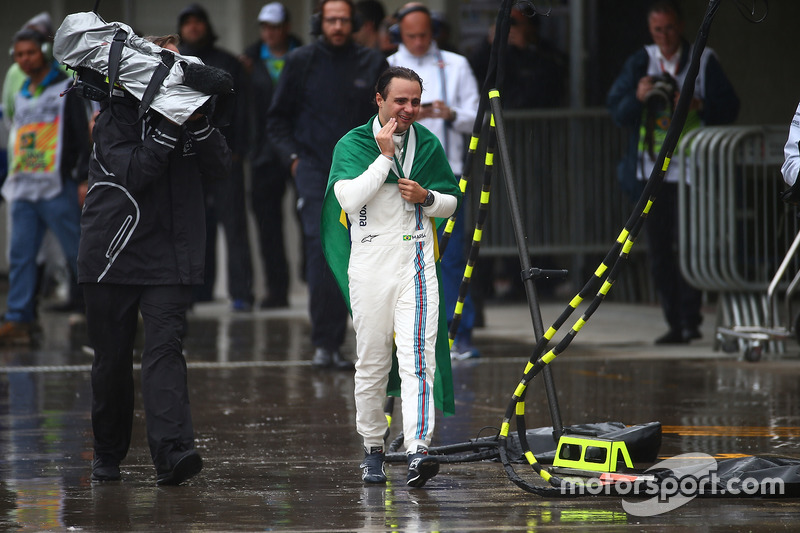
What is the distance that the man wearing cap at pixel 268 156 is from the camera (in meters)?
13.2

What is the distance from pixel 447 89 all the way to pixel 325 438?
3648 millimetres

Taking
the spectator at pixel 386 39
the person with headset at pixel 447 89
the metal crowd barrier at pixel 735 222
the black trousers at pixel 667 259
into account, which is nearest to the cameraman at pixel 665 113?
the black trousers at pixel 667 259

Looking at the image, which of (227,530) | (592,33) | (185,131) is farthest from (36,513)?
(592,33)

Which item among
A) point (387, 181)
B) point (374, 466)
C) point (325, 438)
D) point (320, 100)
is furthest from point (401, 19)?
point (374, 466)

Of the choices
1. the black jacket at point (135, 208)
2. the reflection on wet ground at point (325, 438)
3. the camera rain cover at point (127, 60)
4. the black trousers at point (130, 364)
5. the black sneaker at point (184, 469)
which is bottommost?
the reflection on wet ground at point (325, 438)

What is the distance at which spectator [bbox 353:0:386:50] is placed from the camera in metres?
11.6

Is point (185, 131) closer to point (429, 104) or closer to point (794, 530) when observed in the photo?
point (794, 530)

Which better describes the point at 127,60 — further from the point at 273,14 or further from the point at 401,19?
the point at 273,14

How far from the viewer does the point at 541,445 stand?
20.4 ft

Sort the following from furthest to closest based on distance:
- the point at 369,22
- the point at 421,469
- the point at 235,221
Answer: the point at 235,221, the point at 369,22, the point at 421,469

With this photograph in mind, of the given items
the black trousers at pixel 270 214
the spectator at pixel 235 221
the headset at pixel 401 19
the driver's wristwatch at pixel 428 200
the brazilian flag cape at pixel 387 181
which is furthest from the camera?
the black trousers at pixel 270 214

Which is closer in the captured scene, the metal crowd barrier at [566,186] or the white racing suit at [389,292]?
the white racing suit at [389,292]

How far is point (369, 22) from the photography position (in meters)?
12.0

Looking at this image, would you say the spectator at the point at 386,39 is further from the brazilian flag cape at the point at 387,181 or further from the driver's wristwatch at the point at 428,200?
the driver's wristwatch at the point at 428,200
